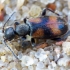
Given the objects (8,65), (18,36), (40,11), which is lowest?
(8,65)

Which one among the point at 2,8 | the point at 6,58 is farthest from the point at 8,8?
the point at 6,58

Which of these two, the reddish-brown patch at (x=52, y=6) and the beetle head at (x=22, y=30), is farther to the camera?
the reddish-brown patch at (x=52, y=6)

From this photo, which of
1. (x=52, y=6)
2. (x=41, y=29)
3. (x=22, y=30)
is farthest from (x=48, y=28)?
(x=52, y=6)

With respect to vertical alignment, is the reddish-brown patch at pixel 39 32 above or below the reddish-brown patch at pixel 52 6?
below

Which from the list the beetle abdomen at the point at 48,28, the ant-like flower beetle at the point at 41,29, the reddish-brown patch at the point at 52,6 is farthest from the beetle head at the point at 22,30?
the reddish-brown patch at the point at 52,6

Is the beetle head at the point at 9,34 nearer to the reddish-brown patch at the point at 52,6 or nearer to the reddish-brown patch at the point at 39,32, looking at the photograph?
the reddish-brown patch at the point at 39,32

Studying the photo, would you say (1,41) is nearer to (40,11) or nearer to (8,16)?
(8,16)

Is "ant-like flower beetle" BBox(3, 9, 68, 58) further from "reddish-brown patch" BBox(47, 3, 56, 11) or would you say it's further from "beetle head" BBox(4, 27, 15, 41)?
"reddish-brown patch" BBox(47, 3, 56, 11)

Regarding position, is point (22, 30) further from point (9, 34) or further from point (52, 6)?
point (52, 6)
